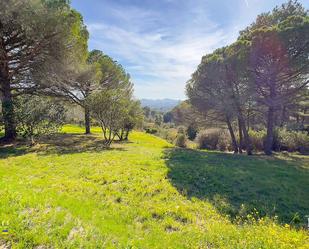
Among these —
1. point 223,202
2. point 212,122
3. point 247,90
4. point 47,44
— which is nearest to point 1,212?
point 223,202

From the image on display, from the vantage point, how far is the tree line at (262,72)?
35.7 ft

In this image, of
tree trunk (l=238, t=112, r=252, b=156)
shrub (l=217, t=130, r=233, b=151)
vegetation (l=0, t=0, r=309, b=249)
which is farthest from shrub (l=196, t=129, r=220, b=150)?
tree trunk (l=238, t=112, r=252, b=156)

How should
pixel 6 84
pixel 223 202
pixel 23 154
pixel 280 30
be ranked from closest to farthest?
1. pixel 223 202
2. pixel 23 154
3. pixel 280 30
4. pixel 6 84

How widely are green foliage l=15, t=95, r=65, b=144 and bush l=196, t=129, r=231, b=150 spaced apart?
14.5m

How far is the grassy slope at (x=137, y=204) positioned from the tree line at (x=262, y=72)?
6.11 metres

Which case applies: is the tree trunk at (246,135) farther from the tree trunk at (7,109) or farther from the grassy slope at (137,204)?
the tree trunk at (7,109)

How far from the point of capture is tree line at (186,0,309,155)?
1087cm

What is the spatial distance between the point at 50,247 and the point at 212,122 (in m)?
16.2

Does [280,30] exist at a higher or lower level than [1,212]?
higher

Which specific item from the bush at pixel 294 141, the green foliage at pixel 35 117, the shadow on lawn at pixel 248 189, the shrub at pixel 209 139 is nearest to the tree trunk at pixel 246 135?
the bush at pixel 294 141

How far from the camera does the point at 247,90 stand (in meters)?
12.7

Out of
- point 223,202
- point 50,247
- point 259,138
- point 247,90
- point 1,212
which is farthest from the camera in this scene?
point 259,138

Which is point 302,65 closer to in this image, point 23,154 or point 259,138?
point 259,138

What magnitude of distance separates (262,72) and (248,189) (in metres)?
8.77
